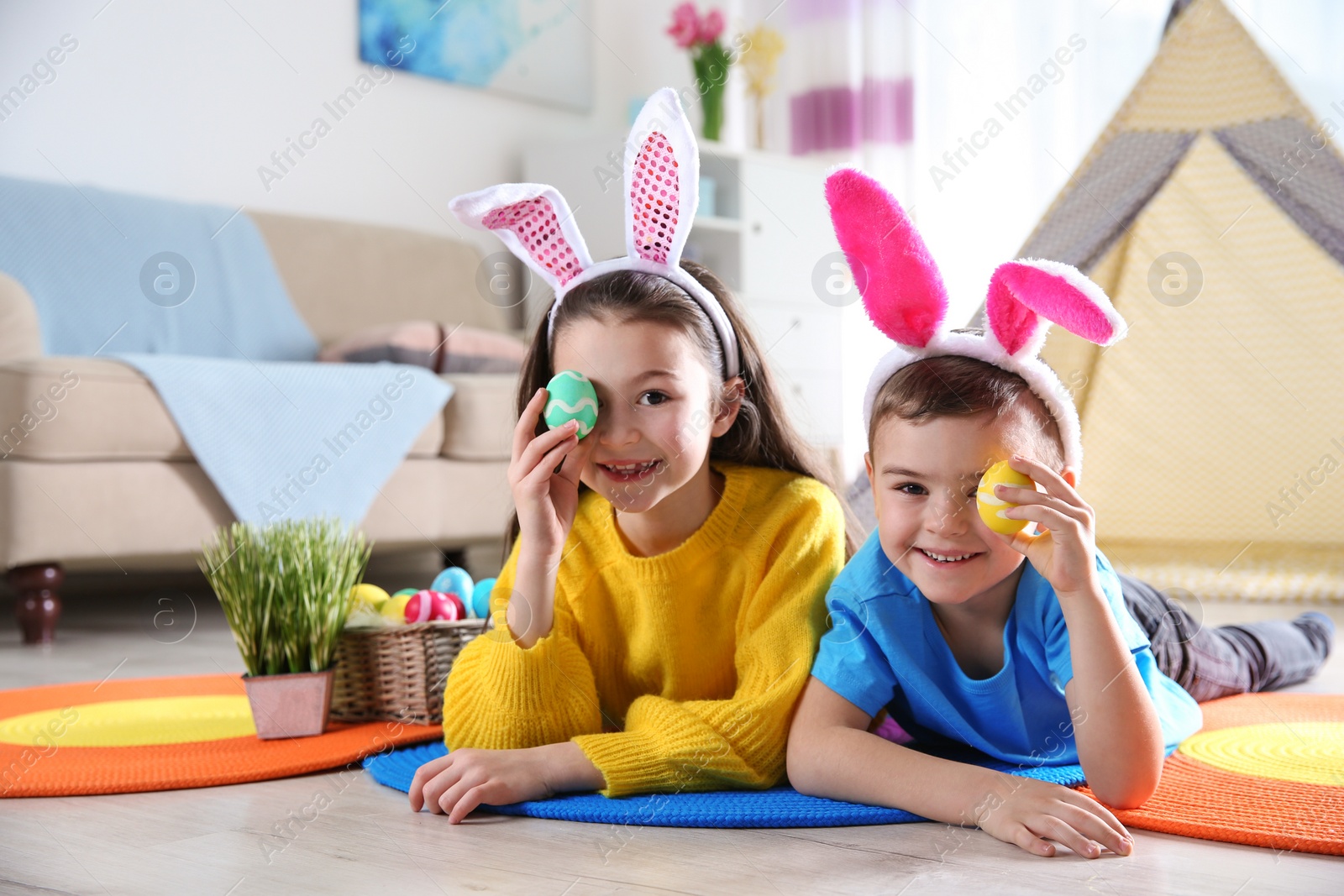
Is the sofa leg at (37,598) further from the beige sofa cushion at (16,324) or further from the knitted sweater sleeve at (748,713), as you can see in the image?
the knitted sweater sleeve at (748,713)

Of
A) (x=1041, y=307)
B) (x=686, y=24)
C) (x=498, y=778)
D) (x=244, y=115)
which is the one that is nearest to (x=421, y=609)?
(x=498, y=778)

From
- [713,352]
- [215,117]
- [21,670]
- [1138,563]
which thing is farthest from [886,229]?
[215,117]

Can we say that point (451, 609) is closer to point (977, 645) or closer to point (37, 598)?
point (977, 645)

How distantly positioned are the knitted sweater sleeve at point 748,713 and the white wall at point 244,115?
2.29 meters

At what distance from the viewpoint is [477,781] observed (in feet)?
3.12

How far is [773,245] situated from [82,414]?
7.38 feet

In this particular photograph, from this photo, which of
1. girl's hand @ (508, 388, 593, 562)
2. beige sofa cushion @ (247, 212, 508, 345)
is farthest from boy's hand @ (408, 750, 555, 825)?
beige sofa cushion @ (247, 212, 508, 345)

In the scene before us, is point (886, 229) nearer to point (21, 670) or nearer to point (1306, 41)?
point (21, 670)

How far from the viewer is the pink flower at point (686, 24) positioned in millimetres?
3729

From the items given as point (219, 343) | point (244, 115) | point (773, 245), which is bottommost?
point (219, 343)

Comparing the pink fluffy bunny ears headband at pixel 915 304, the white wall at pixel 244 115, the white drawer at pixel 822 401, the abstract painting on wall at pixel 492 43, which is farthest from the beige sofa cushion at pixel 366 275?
the pink fluffy bunny ears headband at pixel 915 304

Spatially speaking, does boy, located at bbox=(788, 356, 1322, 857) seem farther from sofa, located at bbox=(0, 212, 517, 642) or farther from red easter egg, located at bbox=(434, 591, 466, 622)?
sofa, located at bbox=(0, 212, 517, 642)

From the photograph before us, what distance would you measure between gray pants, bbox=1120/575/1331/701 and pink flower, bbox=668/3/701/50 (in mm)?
2674

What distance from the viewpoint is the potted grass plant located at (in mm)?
1227
